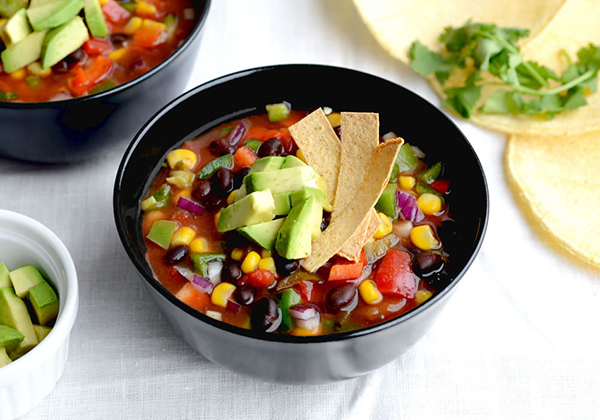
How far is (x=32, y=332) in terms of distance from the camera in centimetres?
303

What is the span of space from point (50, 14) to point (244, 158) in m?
1.37

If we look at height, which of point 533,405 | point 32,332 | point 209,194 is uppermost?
point 209,194

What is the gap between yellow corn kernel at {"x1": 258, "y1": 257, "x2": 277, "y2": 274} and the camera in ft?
10.0

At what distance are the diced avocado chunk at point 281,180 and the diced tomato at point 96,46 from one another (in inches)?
58.4

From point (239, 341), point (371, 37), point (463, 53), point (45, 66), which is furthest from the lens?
point (371, 37)

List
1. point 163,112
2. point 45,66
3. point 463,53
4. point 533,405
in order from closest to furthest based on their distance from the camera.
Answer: point 533,405, point 163,112, point 45,66, point 463,53

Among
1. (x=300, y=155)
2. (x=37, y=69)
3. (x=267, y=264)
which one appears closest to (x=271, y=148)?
(x=300, y=155)

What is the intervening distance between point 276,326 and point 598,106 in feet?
8.45

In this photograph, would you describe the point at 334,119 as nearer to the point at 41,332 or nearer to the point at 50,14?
the point at 50,14

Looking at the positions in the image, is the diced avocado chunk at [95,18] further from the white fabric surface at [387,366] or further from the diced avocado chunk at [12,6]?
the white fabric surface at [387,366]

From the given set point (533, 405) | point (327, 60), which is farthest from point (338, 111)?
point (533, 405)

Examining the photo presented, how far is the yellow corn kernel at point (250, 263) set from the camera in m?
3.06

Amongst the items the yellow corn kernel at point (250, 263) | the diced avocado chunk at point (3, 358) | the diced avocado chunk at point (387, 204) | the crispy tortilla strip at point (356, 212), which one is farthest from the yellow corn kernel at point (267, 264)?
the diced avocado chunk at point (3, 358)

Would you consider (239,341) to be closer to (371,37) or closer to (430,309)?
(430,309)
